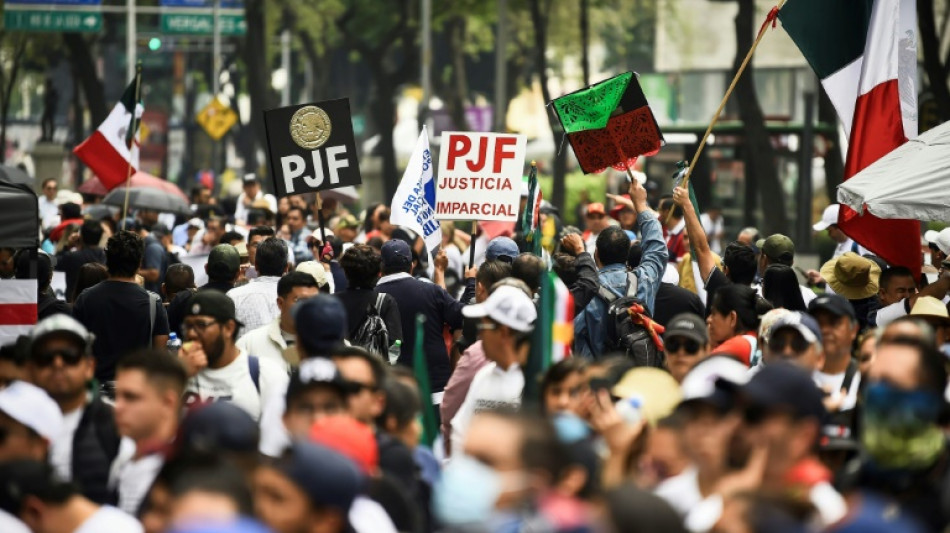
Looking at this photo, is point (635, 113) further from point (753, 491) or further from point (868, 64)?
point (753, 491)

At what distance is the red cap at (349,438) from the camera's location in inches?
217

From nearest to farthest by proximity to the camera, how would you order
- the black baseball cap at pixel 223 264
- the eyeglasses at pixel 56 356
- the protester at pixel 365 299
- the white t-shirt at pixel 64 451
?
1. the white t-shirt at pixel 64 451
2. the eyeglasses at pixel 56 356
3. the protester at pixel 365 299
4. the black baseball cap at pixel 223 264

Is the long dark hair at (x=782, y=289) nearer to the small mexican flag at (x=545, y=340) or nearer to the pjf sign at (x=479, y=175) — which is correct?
the pjf sign at (x=479, y=175)

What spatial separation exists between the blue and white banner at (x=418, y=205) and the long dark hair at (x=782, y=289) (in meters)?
3.26

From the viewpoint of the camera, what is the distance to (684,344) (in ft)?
25.0

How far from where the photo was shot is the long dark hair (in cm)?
1030

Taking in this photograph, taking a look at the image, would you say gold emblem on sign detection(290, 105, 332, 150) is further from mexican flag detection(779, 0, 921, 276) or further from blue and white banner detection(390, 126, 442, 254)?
mexican flag detection(779, 0, 921, 276)

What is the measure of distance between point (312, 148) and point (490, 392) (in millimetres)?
4988

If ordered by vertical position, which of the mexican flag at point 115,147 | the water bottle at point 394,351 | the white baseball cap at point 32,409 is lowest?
the water bottle at point 394,351

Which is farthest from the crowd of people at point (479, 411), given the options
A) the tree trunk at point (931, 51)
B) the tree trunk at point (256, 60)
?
the tree trunk at point (256, 60)

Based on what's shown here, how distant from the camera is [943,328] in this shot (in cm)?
838

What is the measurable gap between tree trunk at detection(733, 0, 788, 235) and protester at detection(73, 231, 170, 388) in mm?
16335

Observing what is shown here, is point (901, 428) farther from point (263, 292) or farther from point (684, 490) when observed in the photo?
point (263, 292)

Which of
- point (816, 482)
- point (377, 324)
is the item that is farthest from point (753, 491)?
point (377, 324)
